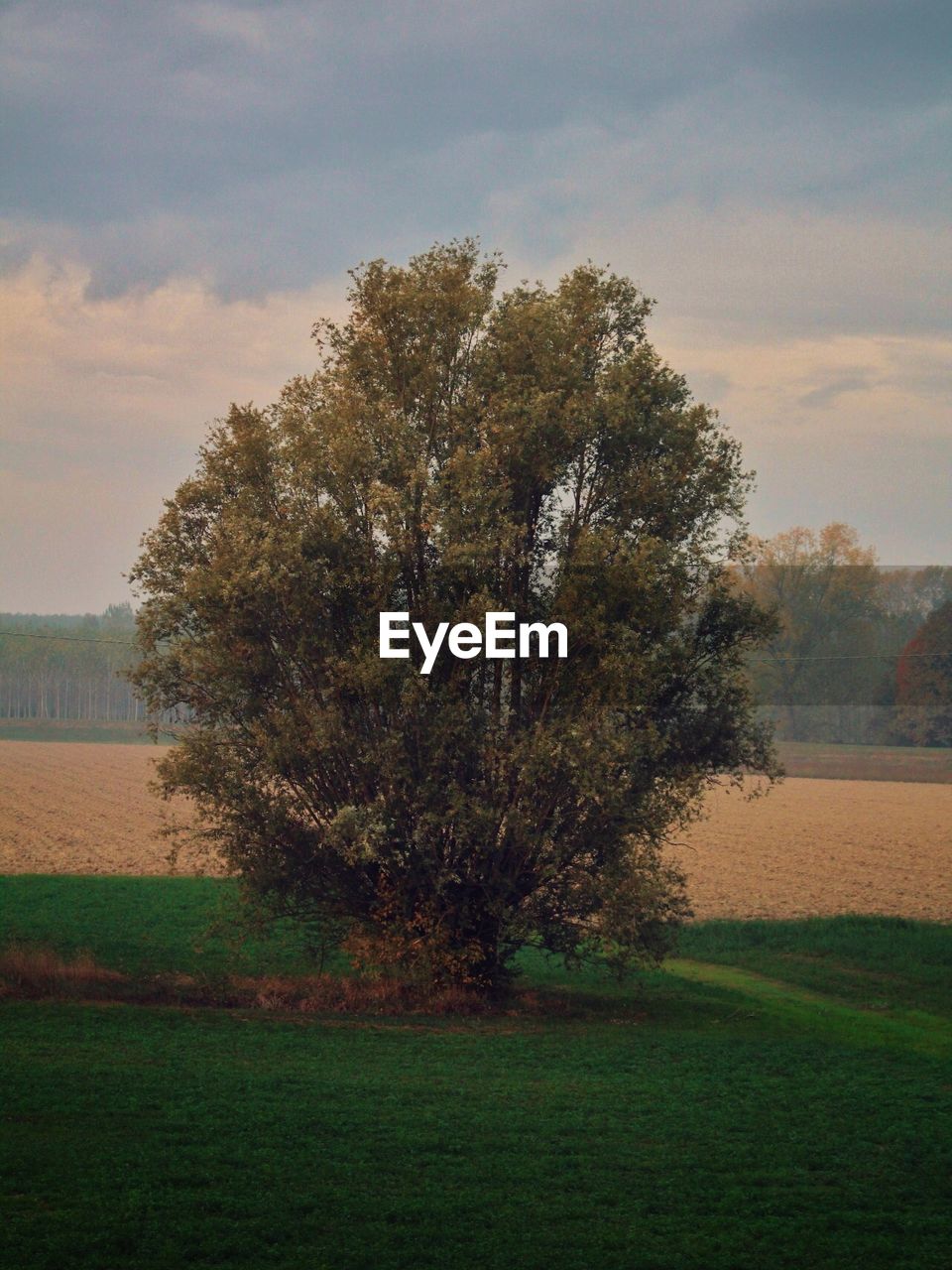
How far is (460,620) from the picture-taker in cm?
2222

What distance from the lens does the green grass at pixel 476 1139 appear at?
9.13m

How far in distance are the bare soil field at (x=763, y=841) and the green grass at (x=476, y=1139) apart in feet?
18.7

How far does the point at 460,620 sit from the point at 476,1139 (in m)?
11.2

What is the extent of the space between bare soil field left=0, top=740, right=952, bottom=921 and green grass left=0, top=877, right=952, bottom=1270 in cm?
570

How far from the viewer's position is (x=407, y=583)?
2314cm

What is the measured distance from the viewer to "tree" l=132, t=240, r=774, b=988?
21.8m

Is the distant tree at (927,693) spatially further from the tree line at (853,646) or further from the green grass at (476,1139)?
the green grass at (476,1139)

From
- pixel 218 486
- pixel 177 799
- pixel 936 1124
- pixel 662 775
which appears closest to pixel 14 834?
pixel 177 799

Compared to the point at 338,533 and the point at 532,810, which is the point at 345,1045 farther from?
the point at 338,533

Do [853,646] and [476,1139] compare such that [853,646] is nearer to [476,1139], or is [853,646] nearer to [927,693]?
[927,693]

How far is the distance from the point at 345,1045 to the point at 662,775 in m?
7.93

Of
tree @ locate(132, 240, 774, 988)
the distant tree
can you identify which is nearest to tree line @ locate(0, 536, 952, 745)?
the distant tree

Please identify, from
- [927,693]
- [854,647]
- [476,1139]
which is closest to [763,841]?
[927,693]

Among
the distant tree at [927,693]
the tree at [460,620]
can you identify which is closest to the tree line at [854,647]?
the distant tree at [927,693]
